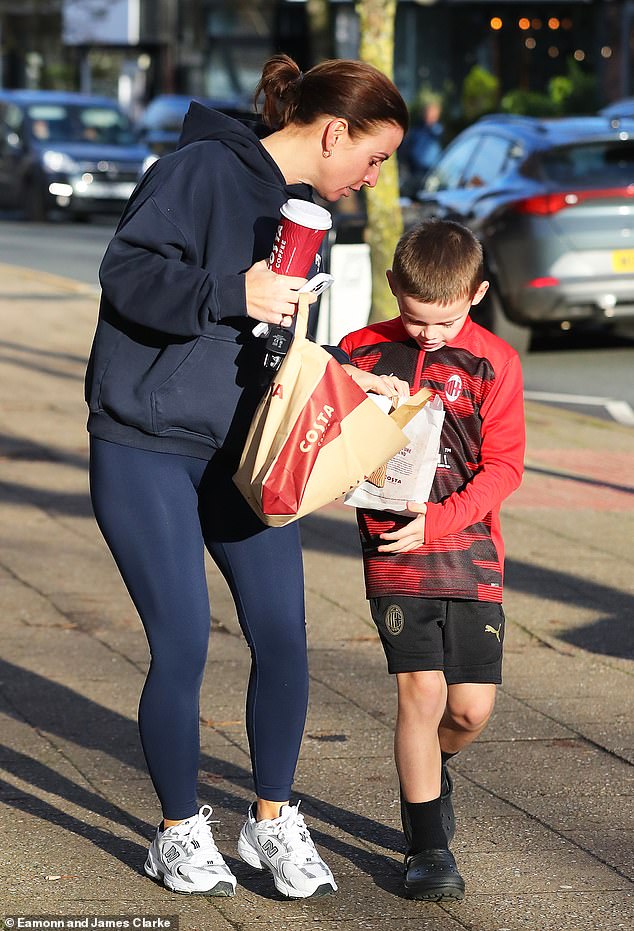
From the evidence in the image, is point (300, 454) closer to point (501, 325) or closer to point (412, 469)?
point (412, 469)

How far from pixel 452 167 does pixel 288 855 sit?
1119cm

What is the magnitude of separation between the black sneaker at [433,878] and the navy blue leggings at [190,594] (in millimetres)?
324

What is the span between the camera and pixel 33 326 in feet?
45.5

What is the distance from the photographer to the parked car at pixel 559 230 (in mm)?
12219

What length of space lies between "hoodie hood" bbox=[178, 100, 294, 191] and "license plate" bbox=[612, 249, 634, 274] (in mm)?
9080

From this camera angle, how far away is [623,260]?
12.3 metres

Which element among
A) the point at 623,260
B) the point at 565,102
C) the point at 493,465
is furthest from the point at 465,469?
the point at 565,102

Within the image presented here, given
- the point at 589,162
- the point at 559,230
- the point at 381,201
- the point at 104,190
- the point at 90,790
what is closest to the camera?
the point at 90,790

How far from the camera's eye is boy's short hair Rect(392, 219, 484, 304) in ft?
11.5

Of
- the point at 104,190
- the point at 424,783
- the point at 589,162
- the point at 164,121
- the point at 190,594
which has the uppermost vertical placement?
the point at 190,594

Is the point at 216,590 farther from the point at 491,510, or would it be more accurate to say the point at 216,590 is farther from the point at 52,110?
the point at 52,110

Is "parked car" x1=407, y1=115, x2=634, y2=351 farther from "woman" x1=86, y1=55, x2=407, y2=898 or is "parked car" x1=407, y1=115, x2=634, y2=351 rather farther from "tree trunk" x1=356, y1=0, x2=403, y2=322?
"woman" x1=86, y1=55, x2=407, y2=898

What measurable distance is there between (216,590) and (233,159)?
3.11 metres

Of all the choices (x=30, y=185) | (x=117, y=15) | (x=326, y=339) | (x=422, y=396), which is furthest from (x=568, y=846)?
(x=117, y=15)
